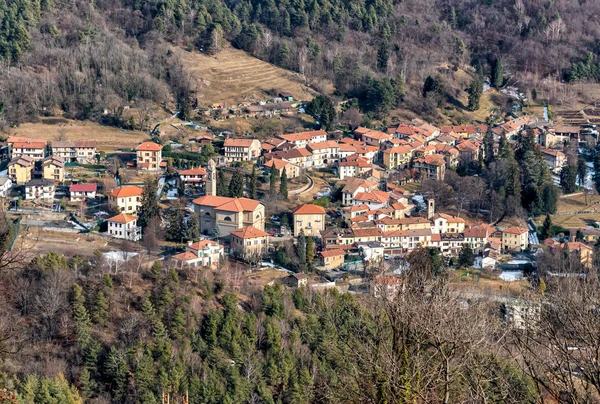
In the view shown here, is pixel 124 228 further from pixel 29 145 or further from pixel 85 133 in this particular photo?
pixel 85 133

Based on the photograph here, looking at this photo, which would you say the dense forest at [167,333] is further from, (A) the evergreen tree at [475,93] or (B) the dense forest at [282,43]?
(A) the evergreen tree at [475,93]

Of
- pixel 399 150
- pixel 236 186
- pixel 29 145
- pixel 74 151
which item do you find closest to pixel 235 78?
pixel 399 150

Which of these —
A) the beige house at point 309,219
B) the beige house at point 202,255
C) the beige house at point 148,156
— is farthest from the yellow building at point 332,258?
the beige house at point 148,156

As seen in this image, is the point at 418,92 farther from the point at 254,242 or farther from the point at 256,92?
the point at 254,242

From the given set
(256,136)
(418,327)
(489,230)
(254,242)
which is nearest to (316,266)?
(254,242)

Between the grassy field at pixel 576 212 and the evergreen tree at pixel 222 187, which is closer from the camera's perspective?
the evergreen tree at pixel 222 187

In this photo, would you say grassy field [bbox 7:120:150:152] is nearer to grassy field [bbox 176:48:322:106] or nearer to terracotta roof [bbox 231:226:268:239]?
grassy field [bbox 176:48:322:106]

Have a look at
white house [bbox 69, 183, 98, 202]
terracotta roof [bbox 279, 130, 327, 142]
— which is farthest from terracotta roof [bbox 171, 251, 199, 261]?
terracotta roof [bbox 279, 130, 327, 142]
